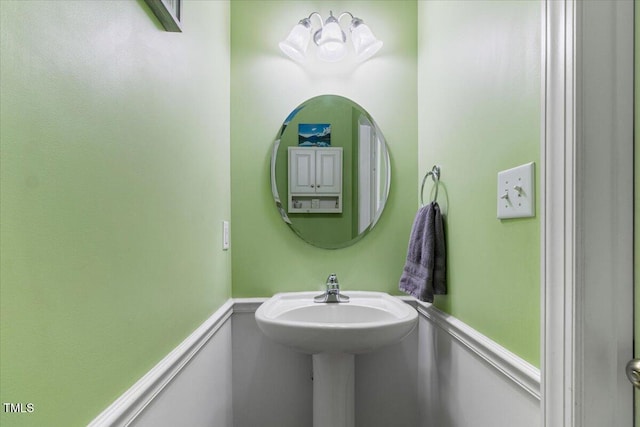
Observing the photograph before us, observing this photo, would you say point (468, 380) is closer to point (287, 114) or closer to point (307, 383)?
point (307, 383)

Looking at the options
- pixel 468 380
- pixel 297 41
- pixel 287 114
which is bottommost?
pixel 468 380

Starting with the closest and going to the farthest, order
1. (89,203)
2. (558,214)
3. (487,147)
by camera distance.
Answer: (89,203) < (558,214) < (487,147)

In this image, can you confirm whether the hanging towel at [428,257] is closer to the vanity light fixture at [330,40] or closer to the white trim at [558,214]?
the white trim at [558,214]

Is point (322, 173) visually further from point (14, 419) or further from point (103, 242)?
point (14, 419)

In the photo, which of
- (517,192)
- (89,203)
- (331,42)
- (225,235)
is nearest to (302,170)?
(225,235)

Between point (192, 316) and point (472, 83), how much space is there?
1066mm

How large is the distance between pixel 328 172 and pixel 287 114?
31 centimetres

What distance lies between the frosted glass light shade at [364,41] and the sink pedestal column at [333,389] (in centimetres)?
123

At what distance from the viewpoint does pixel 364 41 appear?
4.65 feet

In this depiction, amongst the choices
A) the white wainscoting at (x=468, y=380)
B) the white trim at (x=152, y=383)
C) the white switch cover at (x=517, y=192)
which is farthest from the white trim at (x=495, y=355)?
the white trim at (x=152, y=383)

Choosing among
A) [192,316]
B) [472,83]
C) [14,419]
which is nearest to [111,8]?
[14,419]

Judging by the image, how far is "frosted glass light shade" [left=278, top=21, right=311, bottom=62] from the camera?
140 centimetres

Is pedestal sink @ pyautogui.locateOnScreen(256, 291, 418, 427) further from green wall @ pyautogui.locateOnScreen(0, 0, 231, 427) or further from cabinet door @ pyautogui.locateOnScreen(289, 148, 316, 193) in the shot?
cabinet door @ pyautogui.locateOnScreen(289, 148, 316, 193)

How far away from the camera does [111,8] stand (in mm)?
578
